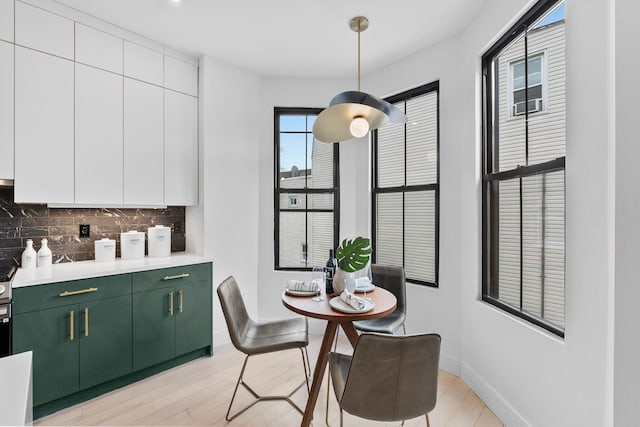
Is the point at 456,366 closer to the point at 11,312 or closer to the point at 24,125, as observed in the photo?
the point at 11,312

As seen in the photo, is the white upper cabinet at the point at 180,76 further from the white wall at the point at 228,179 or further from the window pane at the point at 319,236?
the window pane at the point at 319,236

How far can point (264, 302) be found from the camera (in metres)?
3.70

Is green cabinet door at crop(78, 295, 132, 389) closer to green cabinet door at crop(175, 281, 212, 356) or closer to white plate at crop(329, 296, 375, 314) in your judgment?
green cabinet door at crop(175, 281, 212, 356)

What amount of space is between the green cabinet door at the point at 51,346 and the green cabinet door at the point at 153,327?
398mm

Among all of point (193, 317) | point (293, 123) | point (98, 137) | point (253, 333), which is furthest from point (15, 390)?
point (293, 123)

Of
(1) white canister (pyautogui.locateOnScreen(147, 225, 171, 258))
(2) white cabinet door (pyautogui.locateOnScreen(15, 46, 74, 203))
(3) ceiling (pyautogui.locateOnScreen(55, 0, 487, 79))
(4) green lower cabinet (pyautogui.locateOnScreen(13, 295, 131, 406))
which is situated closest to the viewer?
(4) green lower cabinet (pyautogui.locateOnScreen(13, 295, 131, 406))

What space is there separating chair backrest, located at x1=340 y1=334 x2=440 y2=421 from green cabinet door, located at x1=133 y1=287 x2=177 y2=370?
6.17 feet

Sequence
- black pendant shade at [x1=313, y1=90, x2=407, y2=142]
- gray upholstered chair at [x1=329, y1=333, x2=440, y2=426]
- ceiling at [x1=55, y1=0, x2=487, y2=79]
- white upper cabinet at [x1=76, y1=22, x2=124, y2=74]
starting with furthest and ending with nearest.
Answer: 1. white upper cabinet at [x1=76, y1=22, x2=124, y2=74]
2. ceiling at [x1=55, y1=0, x2=487, y2=79]
3. black pendant shade at [x1=313, y1=90, x2=407, y2=142]
4. gray upholstered chair at [x1=329, y1=333, x2=440, y2=426]

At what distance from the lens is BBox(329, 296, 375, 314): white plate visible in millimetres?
1921

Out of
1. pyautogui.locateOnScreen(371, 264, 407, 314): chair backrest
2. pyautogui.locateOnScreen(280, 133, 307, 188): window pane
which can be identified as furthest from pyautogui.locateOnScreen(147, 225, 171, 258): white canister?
pyautogui.locateOnScreen(371, 264, 407, 314): chair backrest

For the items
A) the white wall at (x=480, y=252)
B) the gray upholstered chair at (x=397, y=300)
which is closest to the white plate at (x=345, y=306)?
the gray upholstered chair at (x=397, y=300)

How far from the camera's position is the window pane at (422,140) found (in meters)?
3.07

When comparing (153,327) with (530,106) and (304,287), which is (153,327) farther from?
(530,106)

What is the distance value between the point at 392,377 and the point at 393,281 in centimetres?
155
